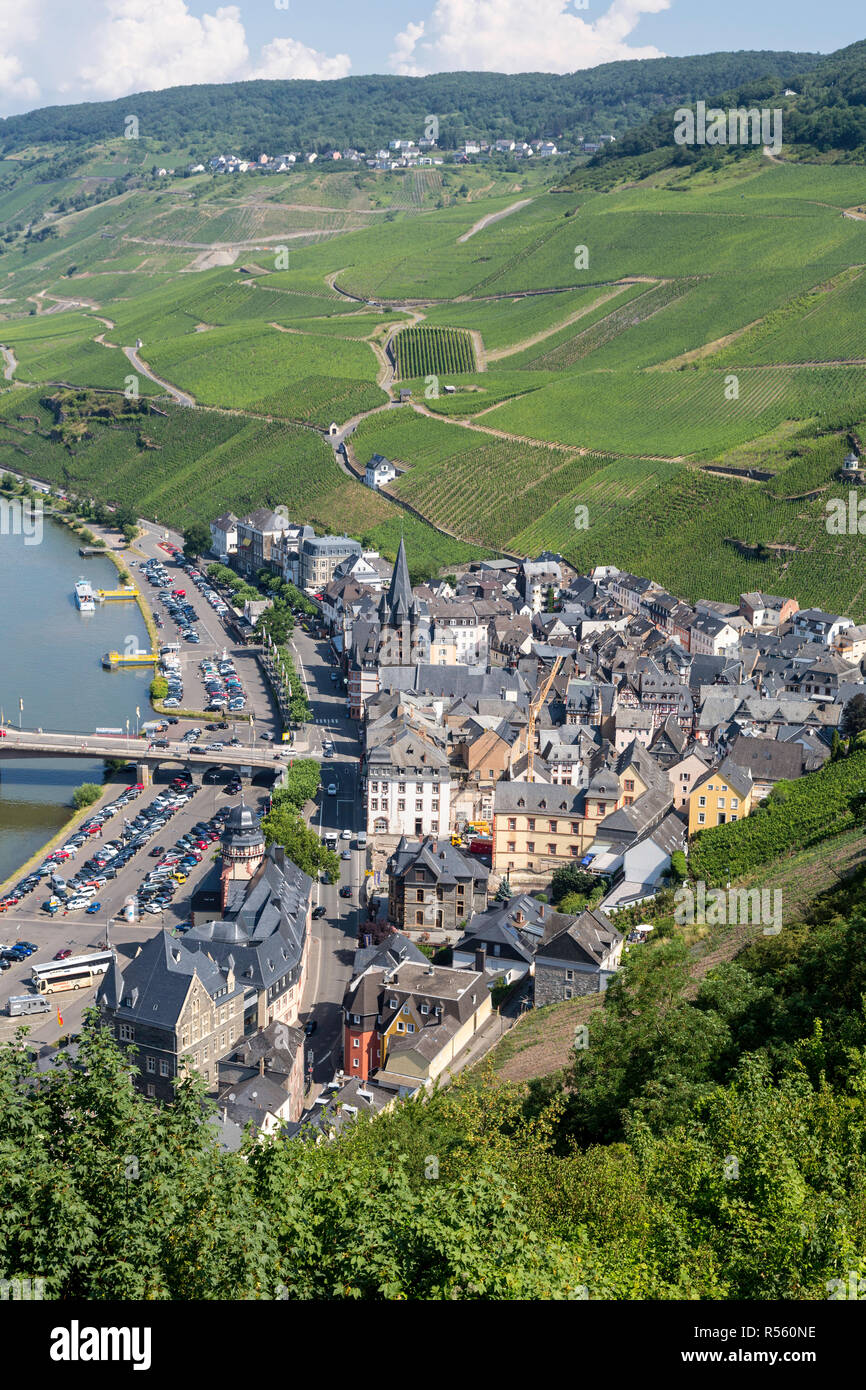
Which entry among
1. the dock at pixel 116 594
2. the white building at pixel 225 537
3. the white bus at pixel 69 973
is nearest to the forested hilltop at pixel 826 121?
the white building at pixel 225 537

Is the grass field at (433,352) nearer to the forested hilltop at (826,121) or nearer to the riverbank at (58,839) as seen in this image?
the forested hilltop at (826,121)

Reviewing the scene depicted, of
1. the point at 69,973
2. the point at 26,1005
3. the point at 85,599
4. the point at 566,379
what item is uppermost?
the point at 566,379

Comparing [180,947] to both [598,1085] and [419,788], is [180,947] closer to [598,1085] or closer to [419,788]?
[598,1085]

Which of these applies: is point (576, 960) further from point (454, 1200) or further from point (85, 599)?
point (85, 599)

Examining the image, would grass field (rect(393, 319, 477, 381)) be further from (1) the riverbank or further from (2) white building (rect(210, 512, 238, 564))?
(1) the riverbank

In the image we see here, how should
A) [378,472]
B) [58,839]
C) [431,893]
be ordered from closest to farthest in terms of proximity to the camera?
[431,893], [58,839], [378,472]

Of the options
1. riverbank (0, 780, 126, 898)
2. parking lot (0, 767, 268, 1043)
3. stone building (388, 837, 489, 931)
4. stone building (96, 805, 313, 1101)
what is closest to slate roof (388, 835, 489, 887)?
stone building (388, 837, 489, 931)

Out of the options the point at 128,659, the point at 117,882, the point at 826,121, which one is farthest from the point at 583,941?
the point at 826,121
